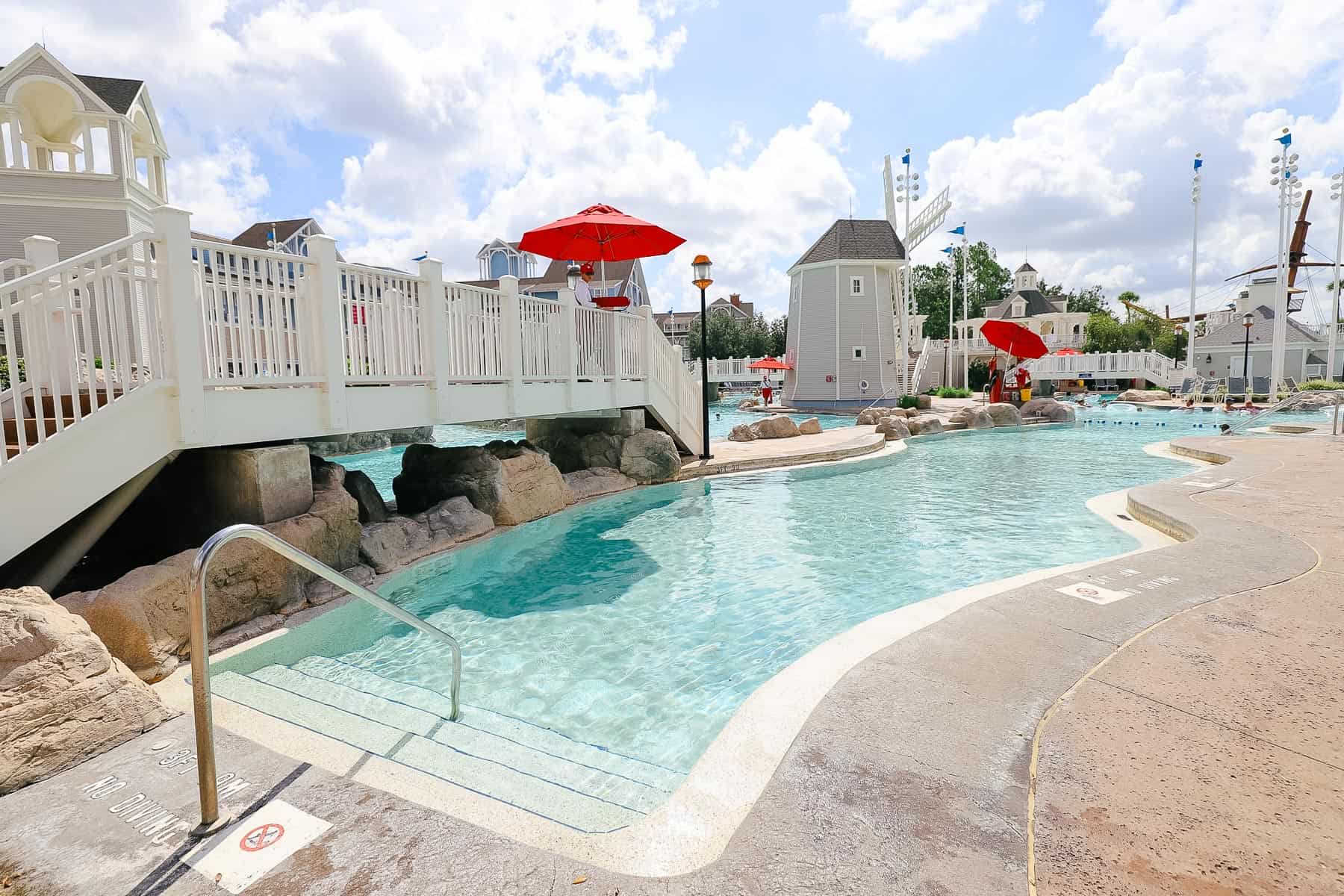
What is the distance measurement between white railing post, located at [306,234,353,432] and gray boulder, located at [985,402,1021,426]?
2242 centimetres

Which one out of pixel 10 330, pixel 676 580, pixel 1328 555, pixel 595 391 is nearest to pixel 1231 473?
pixel 1328 555

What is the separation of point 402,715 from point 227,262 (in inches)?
152

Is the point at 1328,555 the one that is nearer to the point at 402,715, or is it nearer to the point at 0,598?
the point at 402,715

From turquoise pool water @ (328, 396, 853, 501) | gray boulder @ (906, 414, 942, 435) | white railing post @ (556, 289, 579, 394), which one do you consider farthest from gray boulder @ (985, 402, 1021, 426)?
white railing post @ (556, 289, 579, 394)

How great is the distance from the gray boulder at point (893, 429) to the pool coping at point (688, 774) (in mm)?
15343

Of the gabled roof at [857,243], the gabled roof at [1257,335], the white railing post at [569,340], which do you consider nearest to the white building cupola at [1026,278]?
the gabled roof at [1257,335]

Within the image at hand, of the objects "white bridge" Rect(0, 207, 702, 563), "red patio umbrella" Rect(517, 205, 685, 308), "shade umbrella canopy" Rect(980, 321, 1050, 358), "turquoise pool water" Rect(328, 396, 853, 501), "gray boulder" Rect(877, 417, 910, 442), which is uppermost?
"red patio umbrella" Rect(517, 205, 685, 308)

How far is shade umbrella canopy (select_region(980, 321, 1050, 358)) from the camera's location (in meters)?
24.4

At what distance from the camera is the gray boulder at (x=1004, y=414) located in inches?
934

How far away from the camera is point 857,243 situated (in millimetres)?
33219

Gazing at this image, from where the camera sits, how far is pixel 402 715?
3977mm

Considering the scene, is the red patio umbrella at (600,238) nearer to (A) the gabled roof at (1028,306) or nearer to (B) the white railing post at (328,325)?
(B) the white railing post at (328,325)

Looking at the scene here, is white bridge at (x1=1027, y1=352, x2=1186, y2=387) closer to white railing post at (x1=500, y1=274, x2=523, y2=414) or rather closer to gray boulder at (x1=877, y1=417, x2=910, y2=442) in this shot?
gray boulder at (x1=877, y1=417, x2=910, y2=442)

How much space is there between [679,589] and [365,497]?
4.01 metres
